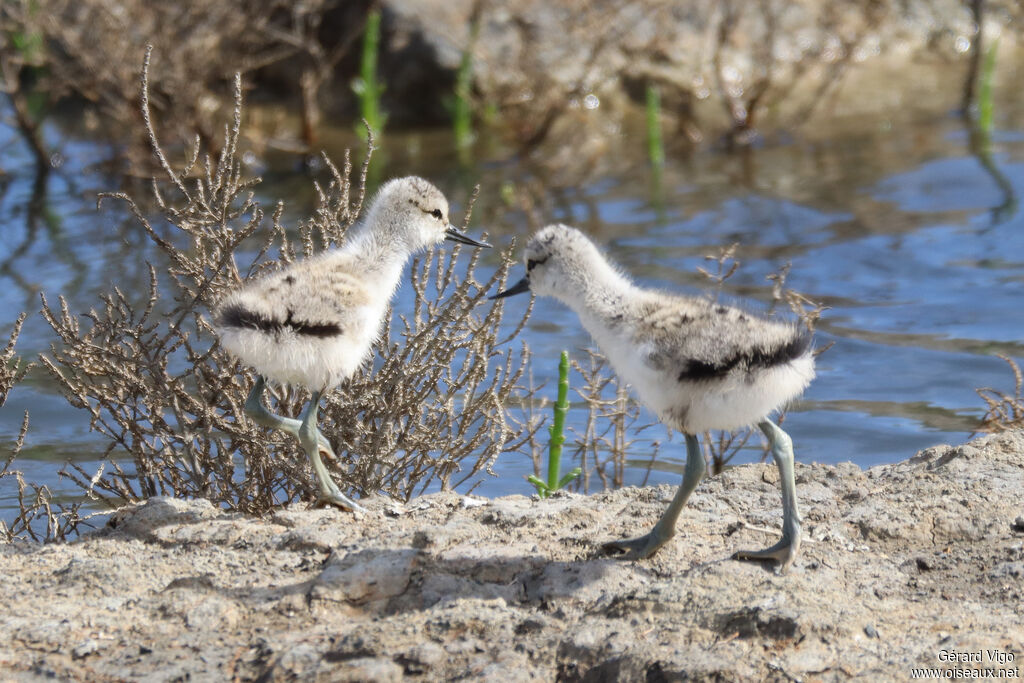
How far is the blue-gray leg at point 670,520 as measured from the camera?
13.5 ft

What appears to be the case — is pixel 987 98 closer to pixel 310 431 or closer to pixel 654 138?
pixel 654 138

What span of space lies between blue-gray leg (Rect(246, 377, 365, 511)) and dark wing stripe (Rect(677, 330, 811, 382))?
1.43 m

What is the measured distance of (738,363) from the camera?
12.7 feet

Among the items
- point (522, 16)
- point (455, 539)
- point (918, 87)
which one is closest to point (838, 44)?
point (918, 87)

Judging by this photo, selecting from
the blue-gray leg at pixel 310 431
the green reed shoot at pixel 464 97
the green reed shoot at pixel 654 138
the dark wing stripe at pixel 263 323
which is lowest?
the blue-gray leg at pixel 310 431

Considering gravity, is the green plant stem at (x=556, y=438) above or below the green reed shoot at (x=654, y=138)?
below

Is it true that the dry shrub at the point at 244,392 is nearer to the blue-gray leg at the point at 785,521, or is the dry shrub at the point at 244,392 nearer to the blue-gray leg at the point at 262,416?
the blue-gray leg at the point at 262,416

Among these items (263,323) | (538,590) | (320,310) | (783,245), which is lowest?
(538,590)

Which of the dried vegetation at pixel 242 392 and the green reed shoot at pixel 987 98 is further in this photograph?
the green reed shoot at pixel 987 98

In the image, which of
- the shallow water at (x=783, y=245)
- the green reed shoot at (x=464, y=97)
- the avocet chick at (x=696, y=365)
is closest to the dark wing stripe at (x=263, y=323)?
the avocet chick at (x=696, y=365)

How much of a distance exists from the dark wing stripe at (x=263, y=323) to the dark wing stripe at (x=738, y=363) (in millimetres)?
1253

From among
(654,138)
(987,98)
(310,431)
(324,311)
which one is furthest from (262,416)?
(987,98)

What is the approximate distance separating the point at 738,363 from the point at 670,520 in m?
0.59

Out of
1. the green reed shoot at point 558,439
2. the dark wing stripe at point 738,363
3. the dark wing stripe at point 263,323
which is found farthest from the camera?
the green reed shoot at point 558,439
